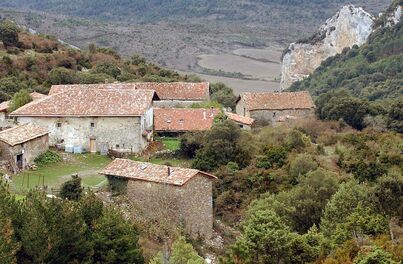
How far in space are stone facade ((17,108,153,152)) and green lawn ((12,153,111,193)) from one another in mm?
878

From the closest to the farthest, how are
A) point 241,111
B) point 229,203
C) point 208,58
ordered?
point 229,203
point 241,111
point 208,58

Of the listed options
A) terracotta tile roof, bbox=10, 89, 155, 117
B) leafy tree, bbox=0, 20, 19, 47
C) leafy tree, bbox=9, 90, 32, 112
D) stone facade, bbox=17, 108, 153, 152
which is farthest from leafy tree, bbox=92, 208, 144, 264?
leafy tree, bbox=0, 20, 19, 47

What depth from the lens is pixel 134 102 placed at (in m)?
36.0

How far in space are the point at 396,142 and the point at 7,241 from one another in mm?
28766

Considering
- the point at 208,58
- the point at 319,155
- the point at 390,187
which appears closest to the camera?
the point at 390,187

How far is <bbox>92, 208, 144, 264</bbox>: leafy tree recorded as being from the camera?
70.9ft

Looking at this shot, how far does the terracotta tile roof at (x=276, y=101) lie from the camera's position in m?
49.8

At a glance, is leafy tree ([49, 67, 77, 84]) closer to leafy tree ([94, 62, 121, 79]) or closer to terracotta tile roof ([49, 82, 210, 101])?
leafy tree ([94, 62, 121, 79])

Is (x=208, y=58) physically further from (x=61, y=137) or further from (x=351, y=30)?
(x=61, y=137)

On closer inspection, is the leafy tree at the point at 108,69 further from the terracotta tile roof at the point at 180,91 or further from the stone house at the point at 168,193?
the stone house at the point at 168,193

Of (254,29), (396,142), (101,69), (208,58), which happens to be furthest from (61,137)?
(254,29)

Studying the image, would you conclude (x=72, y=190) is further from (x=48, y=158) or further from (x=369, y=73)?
(x=369, y=73)

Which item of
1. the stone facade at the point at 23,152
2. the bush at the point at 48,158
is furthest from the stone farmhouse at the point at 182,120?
the stone facade at the point at 23,152

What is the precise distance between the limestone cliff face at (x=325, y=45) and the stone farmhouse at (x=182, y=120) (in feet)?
251
